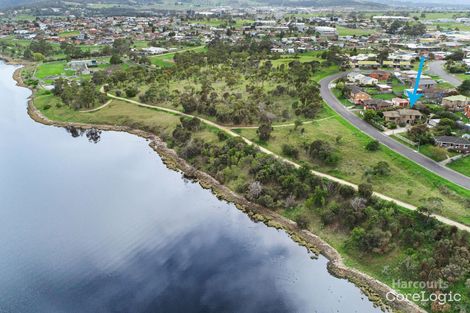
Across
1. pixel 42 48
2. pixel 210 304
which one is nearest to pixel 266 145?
pixel 210 304

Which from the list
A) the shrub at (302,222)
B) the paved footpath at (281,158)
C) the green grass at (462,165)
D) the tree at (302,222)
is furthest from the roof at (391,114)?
the shrub at (302,222)

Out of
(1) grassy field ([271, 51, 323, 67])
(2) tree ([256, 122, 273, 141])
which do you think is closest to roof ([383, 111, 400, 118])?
(2) tree ([256, 122, 273, 141])

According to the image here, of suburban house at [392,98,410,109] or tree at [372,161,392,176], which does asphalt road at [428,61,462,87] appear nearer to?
suburban house at [392,98,410,109]

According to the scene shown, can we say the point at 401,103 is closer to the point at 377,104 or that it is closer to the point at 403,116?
the point at 377,104

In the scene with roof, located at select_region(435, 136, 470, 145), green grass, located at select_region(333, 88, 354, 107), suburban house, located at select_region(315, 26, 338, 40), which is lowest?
suburban house, located at select_region(315, 26, 338, 40)

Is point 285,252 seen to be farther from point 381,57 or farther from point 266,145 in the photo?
point 381,57

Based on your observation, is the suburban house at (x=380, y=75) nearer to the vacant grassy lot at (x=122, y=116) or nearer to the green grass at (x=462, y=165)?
the green grass at (x=462, y=165)
